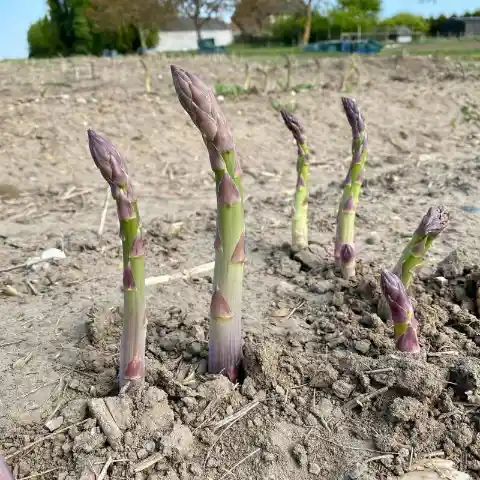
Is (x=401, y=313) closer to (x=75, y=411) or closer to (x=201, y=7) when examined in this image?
(x=75, y=411)

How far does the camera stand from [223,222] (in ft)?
6.11

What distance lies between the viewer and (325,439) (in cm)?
182

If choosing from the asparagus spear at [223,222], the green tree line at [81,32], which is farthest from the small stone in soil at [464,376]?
the green tree line at [81,32]

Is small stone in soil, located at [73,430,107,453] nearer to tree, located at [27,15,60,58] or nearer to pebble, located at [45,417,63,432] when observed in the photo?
pebble, located at [45,417,63,432]

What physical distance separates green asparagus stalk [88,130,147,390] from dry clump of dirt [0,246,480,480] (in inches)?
4.3

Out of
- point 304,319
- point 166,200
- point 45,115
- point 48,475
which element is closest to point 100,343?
point 48,475

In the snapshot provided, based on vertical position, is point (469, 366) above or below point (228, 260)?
below

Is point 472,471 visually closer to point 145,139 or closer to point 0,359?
point 0,359

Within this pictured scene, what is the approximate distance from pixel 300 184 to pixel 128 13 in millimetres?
40925

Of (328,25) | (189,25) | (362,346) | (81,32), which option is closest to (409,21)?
(328,25)

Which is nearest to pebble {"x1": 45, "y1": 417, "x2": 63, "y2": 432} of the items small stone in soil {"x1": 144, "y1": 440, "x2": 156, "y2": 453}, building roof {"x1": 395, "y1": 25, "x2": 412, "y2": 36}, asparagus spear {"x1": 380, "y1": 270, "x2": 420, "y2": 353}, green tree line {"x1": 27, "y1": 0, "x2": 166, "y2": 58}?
small stone in soil {"x1": 144, "y1": 440, "x2": 156, "y2": 453}

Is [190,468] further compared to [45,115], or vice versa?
A: [45,115]

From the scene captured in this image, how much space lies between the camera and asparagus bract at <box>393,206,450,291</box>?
2.31 m

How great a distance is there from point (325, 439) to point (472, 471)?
481mm
